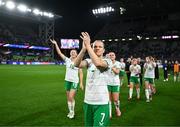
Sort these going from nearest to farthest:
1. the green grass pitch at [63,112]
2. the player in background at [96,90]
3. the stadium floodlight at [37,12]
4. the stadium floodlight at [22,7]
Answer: the player in background at [96,90], the green grass pitch at [63,112], the stadium floodlight at [22,7], the stadium floodlight at [37,12]

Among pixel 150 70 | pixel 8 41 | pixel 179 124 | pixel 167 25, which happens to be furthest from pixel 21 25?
pixel 179 124

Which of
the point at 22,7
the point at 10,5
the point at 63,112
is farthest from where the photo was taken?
the point at 22,7

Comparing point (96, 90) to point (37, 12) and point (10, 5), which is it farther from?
point (37, 12)

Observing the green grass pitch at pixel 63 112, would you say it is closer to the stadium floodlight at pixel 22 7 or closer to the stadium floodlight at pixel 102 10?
the stadium floodlight at pixel 22 7

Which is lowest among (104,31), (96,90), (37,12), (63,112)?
(63,112)

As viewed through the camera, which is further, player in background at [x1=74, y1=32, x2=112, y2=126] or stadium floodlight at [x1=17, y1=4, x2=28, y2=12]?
stadium floodlight at [x1=17, y1=4, x2=28, y2=12]

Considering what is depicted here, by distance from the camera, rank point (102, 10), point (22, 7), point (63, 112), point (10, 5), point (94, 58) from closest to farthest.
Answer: point (94, 58)
point (63, 112)
point (10, 5)
point (22, 7)
point (102, 10)

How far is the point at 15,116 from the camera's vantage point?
10.7 meters

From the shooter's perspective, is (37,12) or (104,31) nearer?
(37,12)

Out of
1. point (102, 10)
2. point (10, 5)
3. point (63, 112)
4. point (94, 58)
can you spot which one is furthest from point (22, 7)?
point (94, 58)

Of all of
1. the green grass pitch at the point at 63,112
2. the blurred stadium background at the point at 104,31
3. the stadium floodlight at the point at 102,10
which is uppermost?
the stadium floodlight at the point at 102,10

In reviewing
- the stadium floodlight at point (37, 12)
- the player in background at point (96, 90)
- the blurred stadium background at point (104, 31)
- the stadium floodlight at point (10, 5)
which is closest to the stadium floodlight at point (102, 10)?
the blurred stadium background at point (104, 31)

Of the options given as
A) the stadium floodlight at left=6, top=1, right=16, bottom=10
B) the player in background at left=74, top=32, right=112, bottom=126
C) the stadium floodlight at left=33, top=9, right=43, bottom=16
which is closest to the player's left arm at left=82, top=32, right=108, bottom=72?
the player in background at left=74, top=32, right=112, bottom=126

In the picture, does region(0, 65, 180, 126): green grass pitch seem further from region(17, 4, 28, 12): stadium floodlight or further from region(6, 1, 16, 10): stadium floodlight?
region(17, 4, 28, 12): stadium floodlight
